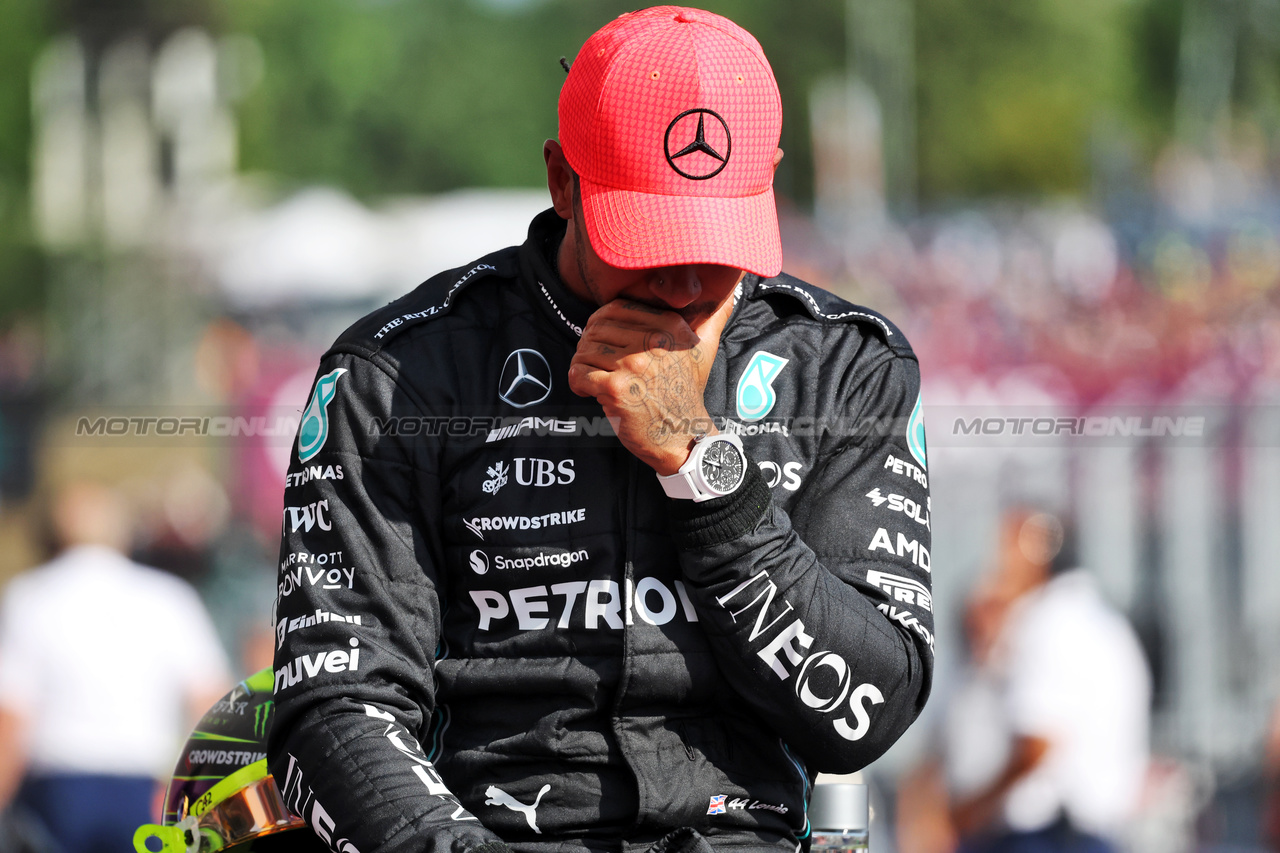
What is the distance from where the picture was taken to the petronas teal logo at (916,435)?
7.81 ft

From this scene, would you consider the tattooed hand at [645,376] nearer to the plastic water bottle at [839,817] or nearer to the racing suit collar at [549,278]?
the racing suit collar at [549,278]

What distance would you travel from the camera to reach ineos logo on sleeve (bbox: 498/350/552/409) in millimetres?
2299

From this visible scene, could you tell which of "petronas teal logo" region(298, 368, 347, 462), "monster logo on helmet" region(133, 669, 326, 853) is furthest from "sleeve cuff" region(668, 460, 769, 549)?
"monster logo on helmet" region(133, 669, 326, 853)

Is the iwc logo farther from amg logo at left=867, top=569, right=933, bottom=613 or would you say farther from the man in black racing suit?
amg logo at left=867, top=569, right=933, bottom=613

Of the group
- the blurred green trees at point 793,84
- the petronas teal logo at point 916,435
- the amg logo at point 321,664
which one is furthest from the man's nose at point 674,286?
the blurred green trees at point 793,84

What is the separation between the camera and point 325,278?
62.0ft

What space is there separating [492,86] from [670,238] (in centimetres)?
6108

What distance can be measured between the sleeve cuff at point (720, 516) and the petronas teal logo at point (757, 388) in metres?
0.23

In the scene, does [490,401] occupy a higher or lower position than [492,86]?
lower

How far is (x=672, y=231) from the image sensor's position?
6.89 feet

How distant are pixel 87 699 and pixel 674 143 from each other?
17.3 feet

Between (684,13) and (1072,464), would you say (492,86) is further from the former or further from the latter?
(684,13)

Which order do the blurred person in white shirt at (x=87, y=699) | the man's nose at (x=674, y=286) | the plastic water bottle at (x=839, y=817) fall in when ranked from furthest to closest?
the blurred person in white shirt at (x=87, y=699)
the plastic water bottle at (x=839, y=817)
the man's nose at (x=674, y=286)

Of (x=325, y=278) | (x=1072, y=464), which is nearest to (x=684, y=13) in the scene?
(x=1072, y=464)
